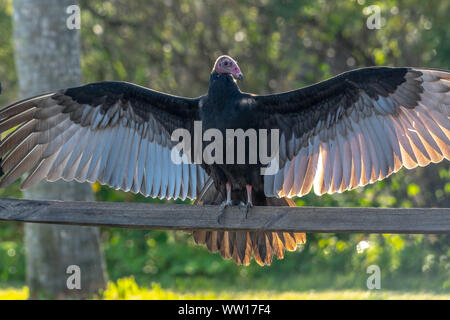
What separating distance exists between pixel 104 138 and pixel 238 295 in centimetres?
228

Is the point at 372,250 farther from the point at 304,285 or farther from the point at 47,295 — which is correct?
the point at 47,295

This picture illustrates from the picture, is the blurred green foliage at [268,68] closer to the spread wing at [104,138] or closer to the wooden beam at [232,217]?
the spread wing at [104,138]

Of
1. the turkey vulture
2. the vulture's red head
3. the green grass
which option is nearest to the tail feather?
the turkey vulture

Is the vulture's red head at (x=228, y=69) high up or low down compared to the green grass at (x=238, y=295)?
up

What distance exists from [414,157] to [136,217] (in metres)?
1.55

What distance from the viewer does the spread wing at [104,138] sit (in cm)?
402

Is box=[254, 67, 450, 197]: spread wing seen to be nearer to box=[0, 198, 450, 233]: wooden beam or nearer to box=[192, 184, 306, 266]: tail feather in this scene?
box=[192, 184, 306, 266]: tail feather

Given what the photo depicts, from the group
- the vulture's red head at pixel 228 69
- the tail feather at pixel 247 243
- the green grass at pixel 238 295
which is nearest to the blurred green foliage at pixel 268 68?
the green grass at pixel 238 295

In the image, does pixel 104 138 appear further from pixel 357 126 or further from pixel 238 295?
pixel 238 295

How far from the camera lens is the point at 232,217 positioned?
3365 millimetres

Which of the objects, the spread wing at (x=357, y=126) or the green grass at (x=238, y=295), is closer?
the spread wing at (x=357, y=126)

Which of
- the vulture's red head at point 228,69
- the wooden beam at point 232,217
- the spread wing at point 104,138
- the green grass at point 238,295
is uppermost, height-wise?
the vulture's red head at point 228,69

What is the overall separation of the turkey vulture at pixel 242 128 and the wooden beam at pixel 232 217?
60cm

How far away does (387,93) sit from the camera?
156 inches
